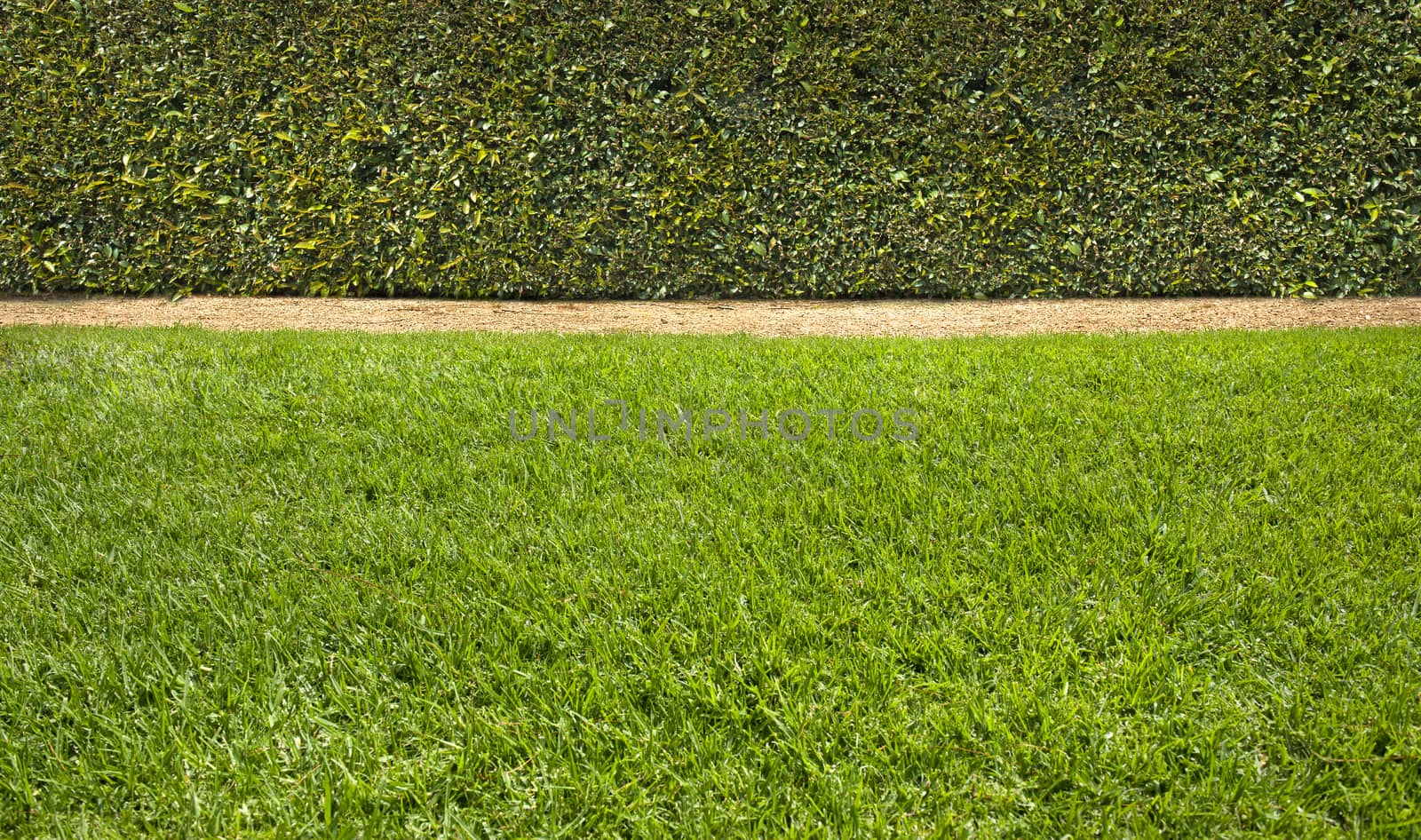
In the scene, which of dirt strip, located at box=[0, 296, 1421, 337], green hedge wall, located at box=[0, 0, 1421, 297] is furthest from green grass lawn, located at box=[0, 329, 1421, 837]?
green hedge wall, located at box=[0, 0, 1421, 297]

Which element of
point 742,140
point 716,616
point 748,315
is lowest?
point 716,616

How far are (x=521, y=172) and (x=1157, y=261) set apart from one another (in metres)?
4.66

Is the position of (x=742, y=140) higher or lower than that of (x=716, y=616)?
higher

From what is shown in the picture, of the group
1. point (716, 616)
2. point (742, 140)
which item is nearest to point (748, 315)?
point (742, 140)

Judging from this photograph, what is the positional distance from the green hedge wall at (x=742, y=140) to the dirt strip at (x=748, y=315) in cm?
19

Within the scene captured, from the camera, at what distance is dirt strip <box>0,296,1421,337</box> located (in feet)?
19.7

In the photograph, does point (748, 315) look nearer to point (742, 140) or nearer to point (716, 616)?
point (742, 140)

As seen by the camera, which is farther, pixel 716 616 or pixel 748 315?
pixel 748 315

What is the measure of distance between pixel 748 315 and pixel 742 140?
4.13 ft

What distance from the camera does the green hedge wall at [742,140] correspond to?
622 cm

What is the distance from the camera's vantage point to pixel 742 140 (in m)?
6.43

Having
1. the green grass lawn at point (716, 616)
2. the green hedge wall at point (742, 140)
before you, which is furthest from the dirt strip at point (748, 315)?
the green grass lawn at point (716, 616)

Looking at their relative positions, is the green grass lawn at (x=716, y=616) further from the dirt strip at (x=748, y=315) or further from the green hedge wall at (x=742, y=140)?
the green hedge wall at (x=742, y=140)

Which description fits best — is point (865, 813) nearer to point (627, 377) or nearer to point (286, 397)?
point (627, 377)
